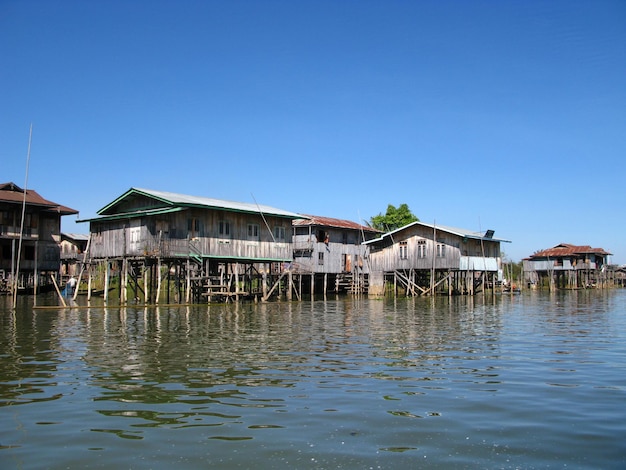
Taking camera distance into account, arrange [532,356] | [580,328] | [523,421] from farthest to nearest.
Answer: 1. [580,328]
2. [532,356]
3. [523,421]

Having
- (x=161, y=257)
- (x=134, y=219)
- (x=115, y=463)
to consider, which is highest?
(x=134, y=219)

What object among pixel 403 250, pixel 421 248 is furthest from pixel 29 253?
pixel 421 248

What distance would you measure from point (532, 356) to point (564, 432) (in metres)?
6.41

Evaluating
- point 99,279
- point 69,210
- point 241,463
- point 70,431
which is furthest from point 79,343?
point 99,279

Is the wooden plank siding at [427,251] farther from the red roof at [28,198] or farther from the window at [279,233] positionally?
the red roof at [28,198]

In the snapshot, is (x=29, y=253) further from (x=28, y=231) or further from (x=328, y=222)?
(x=328, y=222)

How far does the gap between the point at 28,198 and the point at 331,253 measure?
22.4 m

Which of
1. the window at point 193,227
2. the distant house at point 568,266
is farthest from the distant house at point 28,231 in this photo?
the distant house at point 568,266

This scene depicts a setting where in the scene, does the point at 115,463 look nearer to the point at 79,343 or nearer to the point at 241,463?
the point at 241,463

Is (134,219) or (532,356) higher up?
(134,219)

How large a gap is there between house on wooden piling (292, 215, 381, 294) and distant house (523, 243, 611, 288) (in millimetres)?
26686

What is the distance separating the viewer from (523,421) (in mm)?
7777

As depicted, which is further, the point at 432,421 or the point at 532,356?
the point at 532,356

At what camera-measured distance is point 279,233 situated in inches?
1512
